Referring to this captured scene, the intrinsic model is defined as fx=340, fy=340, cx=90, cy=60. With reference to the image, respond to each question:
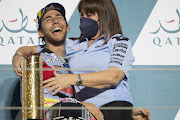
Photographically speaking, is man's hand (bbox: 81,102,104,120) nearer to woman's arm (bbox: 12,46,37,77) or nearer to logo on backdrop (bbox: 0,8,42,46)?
woman's arm (bbox: 12,46,37,77)

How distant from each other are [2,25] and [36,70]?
50.7 inches

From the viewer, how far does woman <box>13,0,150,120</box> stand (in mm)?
1473

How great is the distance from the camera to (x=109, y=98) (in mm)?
1520

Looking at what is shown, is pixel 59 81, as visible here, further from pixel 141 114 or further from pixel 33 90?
pixel 141 114

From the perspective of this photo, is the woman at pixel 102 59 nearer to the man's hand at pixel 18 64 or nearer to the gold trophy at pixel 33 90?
the man's hand at pixel 18 64

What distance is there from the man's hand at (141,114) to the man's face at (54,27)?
0.52 m

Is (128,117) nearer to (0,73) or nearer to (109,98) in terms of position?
(109,98)

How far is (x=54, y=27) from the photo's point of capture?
1716 millimetres

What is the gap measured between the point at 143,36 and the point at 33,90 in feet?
4.30

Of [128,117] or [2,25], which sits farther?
[2,25]

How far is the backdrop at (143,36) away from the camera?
2.15 metres

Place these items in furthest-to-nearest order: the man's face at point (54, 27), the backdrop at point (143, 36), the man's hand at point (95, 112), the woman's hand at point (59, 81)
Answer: the backdrop at point (143, 36), the man's face at point (54, 27), the man's hand at point (95, 112), the woman's hand at point (59, 81)

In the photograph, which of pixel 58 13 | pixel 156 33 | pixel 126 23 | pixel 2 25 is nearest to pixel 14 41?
pixel 2 25

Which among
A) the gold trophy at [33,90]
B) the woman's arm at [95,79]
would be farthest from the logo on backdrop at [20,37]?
the gold trophy at [33,90]
